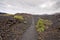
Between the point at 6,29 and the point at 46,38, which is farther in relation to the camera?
the point at 6,29

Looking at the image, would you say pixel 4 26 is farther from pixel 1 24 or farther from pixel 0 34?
pixel 0 34

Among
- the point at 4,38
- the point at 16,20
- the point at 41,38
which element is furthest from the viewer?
the point at 16,20

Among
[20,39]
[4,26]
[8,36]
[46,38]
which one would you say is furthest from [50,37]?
[4,26]

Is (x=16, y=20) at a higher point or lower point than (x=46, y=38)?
higher

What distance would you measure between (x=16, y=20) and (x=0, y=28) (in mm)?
5965

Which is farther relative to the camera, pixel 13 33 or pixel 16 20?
pixel 16 20

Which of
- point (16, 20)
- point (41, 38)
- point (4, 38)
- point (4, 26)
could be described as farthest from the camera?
point (16, 20)

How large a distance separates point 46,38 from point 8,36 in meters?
4.26

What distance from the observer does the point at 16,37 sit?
53.0 ft

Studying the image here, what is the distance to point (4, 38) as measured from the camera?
50.2ft

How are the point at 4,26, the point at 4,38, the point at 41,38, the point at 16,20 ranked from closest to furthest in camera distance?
the point at 4,38, the point at 41,38, the point at 4,26, the point at 16,20

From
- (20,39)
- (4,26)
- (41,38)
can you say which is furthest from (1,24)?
(41,38)

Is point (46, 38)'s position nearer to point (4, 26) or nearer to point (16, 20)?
point (4, 26)

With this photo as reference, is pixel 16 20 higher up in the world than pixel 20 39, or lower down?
higher up
